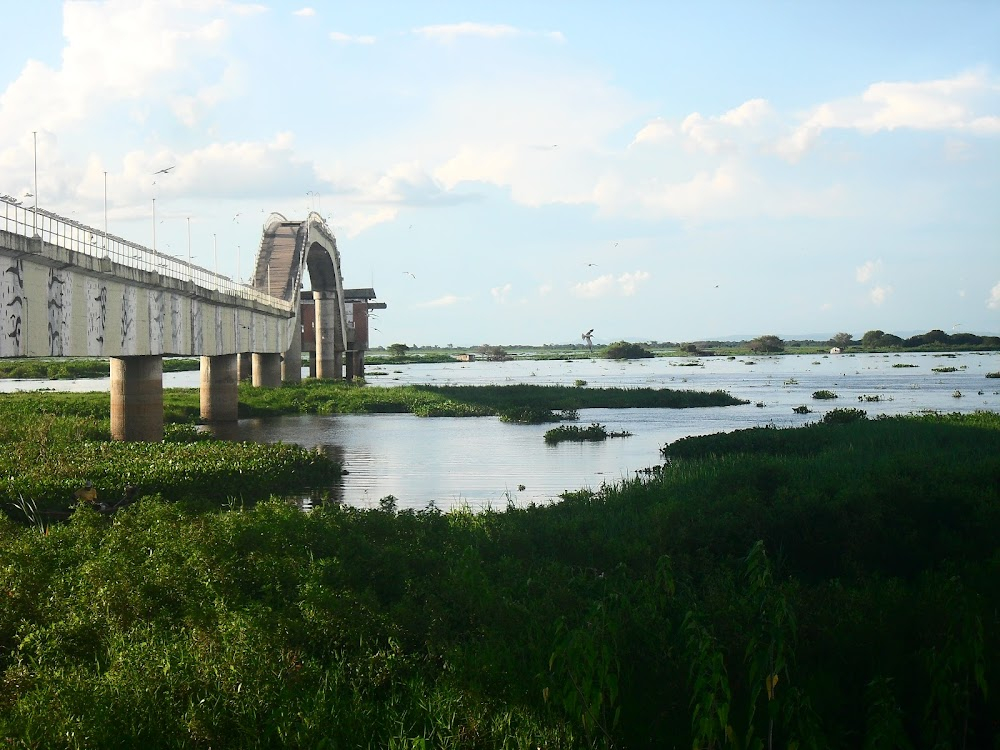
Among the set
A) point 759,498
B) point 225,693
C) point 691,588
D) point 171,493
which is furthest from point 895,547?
point 171,493

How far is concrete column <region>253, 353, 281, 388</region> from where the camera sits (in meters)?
56.8

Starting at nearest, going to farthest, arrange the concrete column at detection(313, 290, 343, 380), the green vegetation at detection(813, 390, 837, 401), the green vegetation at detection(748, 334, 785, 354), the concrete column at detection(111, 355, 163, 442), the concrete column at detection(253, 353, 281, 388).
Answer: the concrete column at detection(111, 355, 163, 442) → the green vegetation at detection(813, 390, 837, 401) → the concrete column at detection(253, 353, 281, 388) → the concrete column at detection(313, 290, 343, 380) → the green vegetation at detection(748, 334, 785, 354)

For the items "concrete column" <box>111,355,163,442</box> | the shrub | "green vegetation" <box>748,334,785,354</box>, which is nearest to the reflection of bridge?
"concrete column" <box>111,355,163,442</box>

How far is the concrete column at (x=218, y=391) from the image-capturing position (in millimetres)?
43281

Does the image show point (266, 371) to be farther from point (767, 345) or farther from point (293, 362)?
point (767, 345)

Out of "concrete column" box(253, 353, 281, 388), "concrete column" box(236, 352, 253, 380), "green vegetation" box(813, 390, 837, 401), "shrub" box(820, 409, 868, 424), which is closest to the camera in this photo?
"shrub" box(820, 409, 868, 424)

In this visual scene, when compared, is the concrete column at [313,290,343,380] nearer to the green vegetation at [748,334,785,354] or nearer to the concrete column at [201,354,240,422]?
the concrete column at [201,354,240,422]

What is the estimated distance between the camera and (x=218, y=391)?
43.5 m

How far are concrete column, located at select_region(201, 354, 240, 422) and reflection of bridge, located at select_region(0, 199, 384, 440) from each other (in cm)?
4

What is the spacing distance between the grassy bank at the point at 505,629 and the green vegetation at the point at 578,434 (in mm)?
19569

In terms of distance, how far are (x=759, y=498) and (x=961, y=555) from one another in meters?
3.61

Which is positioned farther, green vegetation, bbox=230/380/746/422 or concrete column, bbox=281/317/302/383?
concrete column, bbox=281/317/302/383

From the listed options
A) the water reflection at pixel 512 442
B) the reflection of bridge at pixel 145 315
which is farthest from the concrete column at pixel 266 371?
the water reflection at pixel 512 442

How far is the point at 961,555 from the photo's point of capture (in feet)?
43.4
